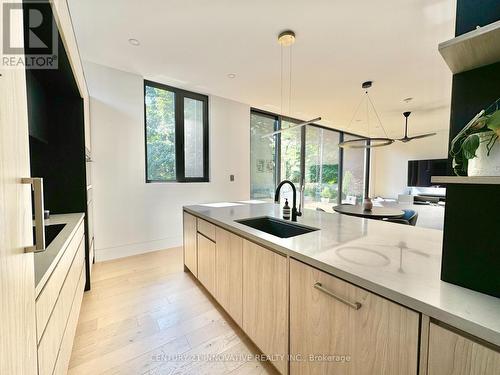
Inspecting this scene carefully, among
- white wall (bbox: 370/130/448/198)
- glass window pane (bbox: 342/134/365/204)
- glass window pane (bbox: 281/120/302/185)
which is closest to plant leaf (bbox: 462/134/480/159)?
glass window pane (bbox: 281/120/302/185)

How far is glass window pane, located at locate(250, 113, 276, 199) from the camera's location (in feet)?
16.3

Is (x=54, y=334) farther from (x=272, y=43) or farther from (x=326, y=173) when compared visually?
(x=326, y=173)

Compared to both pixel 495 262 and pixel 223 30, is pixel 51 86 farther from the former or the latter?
pixel 495 262

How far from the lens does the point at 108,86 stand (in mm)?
3100

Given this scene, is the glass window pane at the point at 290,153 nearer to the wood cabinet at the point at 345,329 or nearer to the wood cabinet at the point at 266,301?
the wood cabinet at the point at 266,301

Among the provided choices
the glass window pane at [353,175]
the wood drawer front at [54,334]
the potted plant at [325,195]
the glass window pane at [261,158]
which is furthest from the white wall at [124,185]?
the glass window pane at [353,175]

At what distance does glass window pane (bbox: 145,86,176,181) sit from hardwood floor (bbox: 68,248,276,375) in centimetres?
177

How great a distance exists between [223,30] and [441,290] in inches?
107

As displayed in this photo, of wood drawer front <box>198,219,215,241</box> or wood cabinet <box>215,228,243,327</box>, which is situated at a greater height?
wood drawer front <box>198,219,215,241</box>

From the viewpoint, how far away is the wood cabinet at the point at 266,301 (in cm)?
117

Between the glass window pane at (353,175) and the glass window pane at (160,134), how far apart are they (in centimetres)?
581

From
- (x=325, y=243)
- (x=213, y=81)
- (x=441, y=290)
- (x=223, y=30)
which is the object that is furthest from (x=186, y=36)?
(x=441, y=290)

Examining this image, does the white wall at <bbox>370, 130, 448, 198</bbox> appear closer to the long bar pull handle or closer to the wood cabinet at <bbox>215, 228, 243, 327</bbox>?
the wood cabinet at <bbox>215, 228, 243, 327</bbox>

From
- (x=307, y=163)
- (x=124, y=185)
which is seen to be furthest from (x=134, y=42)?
(x=307, y=163)
